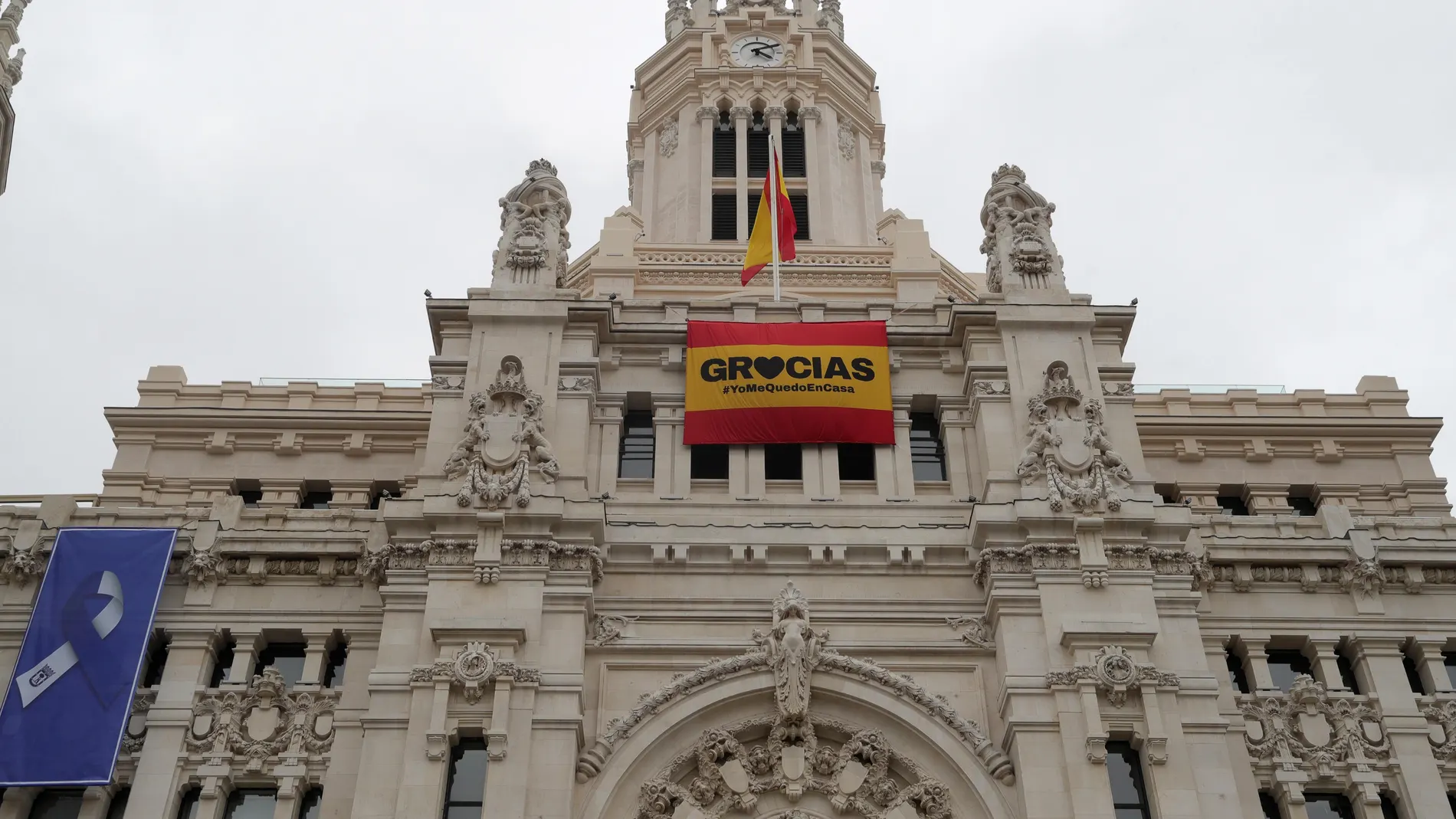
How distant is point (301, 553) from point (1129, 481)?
69.5ft

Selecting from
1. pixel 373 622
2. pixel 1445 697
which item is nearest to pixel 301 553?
pixel 373 622

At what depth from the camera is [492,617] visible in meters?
33.9

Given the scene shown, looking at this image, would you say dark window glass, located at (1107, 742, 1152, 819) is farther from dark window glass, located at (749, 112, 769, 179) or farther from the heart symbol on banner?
dark window glass, located at (749, 112, 769, 179)

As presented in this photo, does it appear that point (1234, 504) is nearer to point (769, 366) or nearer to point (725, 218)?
point (769, 366)

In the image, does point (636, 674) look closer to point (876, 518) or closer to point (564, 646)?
point (564, 646)

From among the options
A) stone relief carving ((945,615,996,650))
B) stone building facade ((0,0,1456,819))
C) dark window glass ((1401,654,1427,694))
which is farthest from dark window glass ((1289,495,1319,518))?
stone relief carving ((945,615,996,650))

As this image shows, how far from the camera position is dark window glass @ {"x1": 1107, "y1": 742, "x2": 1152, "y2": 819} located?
3203 cm

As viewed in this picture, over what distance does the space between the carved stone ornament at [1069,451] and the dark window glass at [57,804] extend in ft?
79.1

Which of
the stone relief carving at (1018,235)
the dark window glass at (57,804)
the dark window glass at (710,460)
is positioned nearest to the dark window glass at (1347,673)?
the stone relief carving at (1018,235)

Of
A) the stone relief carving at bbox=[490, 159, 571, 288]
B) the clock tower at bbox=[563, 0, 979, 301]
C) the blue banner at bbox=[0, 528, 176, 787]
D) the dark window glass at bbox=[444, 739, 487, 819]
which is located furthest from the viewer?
the clock tower at bbox=[563, 0, 979, 301]

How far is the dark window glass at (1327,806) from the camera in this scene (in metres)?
34.8

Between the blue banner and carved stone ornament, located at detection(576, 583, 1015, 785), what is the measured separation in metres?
11.5

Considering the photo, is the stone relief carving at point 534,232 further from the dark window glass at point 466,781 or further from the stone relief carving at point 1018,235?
the dark window glass at point 466,781

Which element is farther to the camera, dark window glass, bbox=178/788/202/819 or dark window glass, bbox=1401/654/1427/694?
dark window glass, bbox=1401/654/1427/694
